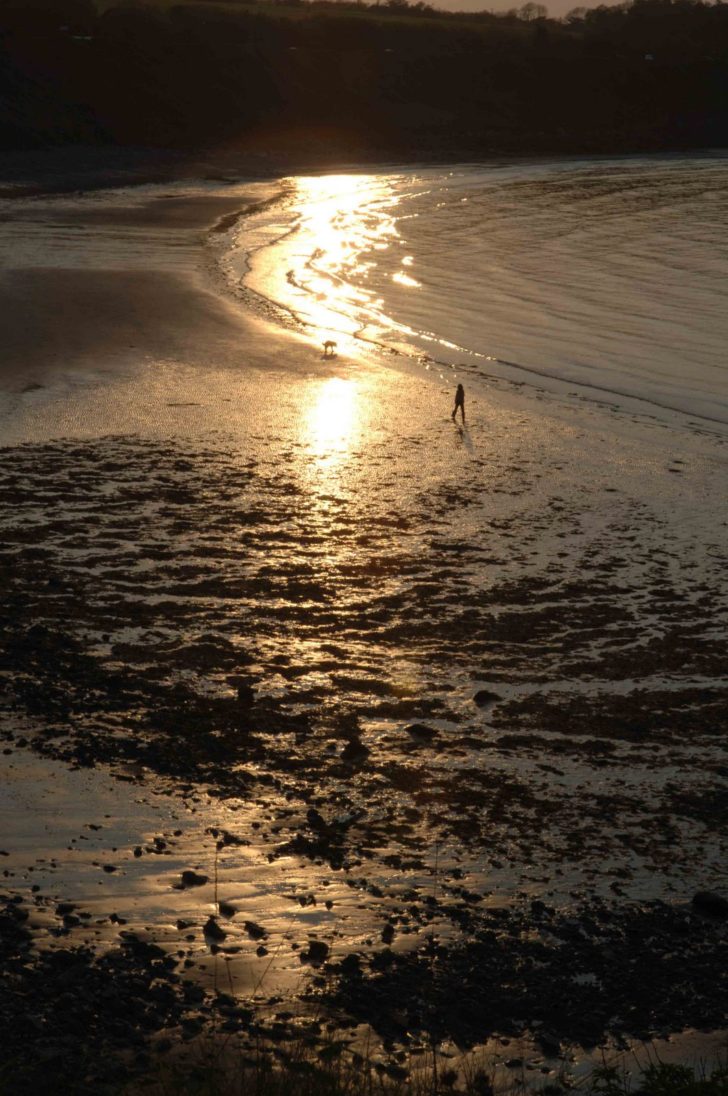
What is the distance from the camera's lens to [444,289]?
31422 mm

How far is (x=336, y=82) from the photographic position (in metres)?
88.8

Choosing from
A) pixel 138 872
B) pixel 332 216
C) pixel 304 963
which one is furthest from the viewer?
pixel 332 216

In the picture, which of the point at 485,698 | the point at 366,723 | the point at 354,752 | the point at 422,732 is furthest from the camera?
the point at 485,698

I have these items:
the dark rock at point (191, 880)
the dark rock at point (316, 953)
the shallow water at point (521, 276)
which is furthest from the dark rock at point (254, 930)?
the shallow water at point (521, 276)

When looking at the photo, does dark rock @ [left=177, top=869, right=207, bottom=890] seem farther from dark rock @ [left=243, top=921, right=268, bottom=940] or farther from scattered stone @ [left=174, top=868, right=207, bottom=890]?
dark rock @ [left=243, top=921, right=268, bottom=940]

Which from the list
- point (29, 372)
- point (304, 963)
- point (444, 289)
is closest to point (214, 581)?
point (304, 963)

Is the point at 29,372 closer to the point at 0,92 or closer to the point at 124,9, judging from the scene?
the point at 0,92

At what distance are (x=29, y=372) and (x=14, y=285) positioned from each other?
920cm

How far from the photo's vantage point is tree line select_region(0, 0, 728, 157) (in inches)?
2891

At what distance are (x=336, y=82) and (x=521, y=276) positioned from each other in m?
60.7

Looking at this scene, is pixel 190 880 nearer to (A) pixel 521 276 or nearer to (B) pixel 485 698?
(B) pixel 485 698

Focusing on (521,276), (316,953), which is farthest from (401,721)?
(521,276)

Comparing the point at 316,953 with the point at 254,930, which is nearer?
the point at 316,953

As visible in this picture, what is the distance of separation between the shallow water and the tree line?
17638 mm
